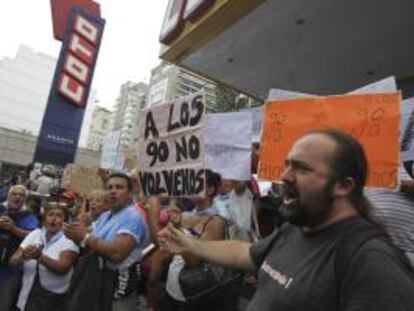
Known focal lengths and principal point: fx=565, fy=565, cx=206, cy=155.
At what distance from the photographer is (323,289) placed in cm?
185

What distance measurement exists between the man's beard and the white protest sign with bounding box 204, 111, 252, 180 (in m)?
2.01

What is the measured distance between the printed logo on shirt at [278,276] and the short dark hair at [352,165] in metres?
0.37

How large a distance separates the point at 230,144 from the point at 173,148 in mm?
449

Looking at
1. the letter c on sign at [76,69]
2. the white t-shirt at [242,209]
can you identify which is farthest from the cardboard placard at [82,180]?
the letter c on sign at [76,69]

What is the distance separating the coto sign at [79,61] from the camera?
14.0 metres

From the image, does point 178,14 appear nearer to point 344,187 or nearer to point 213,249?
point 213,249

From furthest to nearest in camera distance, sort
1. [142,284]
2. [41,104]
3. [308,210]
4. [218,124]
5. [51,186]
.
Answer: [41,104]
[51,186]
[142,284]
[218,124]
[308,210]

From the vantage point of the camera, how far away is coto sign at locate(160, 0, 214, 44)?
660cm

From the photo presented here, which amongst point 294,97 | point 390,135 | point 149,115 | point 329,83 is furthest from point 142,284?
point 329,83

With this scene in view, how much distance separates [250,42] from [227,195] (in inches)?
105

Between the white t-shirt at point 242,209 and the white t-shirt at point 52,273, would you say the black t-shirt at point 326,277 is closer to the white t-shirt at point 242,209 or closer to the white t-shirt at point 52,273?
the white t-shirt at point 242,209

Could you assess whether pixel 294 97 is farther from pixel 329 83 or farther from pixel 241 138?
pixel 329 83

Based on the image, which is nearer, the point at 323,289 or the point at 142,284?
the point at 323,289

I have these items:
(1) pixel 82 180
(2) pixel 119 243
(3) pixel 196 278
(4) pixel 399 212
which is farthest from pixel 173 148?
(1) pixel 82 180
